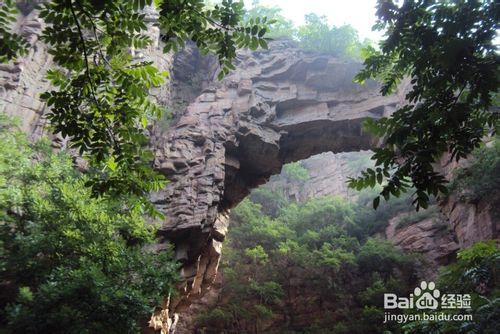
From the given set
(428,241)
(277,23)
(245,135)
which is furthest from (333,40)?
(428,241)

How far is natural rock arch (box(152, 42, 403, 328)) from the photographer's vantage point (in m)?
11.1

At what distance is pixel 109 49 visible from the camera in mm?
3203

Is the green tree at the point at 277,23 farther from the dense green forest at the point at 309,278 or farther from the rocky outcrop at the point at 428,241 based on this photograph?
the rocky outcrop at the point at 428,241

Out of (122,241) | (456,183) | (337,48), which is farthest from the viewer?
(337,48)

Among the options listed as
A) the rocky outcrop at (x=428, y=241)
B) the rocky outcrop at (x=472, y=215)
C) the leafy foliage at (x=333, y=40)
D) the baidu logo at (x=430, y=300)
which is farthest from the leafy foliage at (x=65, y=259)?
the leafy foliage at (x=333, y=40)

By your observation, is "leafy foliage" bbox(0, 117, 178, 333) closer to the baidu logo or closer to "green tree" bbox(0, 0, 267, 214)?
"green tree" bbox(0, 0, 267, 214)

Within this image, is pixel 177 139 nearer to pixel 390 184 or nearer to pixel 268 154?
pixel 268 154

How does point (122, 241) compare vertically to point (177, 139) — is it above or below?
below

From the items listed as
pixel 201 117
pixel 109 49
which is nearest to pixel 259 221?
pixel 201 117

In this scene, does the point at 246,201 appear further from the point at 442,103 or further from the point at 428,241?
the point at 442,103

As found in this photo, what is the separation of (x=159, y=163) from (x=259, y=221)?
7067 mm

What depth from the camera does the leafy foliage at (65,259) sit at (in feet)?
22.5

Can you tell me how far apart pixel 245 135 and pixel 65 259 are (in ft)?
23.4

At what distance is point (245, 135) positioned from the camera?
13.3 m
